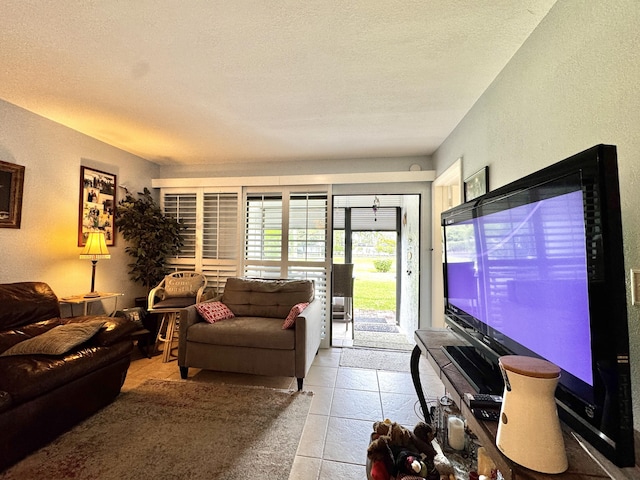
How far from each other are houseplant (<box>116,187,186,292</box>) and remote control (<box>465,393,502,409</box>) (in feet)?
11.9

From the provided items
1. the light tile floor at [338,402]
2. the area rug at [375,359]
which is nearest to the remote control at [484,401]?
the light tile floor at [338,402]

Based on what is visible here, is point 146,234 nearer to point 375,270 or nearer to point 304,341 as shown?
point 304,341

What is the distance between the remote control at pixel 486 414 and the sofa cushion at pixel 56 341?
2357mm

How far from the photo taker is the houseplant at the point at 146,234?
3404mm

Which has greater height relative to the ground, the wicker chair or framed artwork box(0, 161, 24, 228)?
framed artwork box(0, 161, 24, 228)

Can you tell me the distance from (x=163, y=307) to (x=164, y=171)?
2.08m

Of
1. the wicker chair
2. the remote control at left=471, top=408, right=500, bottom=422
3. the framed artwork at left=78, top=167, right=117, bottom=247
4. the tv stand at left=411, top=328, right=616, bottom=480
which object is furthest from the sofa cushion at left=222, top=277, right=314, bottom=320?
the remote control at left=471, top=408, right=500, bottom=422

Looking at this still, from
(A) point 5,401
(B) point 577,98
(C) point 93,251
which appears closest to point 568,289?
(B) point 577,98

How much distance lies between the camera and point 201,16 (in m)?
1.41

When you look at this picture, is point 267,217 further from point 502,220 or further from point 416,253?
point 502,220

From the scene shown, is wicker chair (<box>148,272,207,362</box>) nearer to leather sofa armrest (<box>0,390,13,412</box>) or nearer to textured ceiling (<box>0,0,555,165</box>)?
leather sofa armrest (<box>0,390,13,412</box>)

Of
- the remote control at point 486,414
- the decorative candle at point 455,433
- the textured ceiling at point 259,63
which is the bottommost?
the decorative candle at point 455,433

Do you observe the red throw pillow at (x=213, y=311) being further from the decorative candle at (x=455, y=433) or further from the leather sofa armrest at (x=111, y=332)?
the decorative candle at (x=455, y=433)

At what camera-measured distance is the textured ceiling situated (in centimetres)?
Answer: 138
